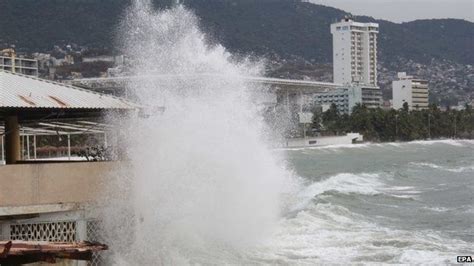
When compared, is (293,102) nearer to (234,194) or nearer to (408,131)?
(408,131)

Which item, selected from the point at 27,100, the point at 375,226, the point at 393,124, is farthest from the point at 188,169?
the point at 393,124

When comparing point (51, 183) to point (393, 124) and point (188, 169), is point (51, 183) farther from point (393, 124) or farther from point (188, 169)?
point (393, 124)

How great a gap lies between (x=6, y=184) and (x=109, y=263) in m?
2.42

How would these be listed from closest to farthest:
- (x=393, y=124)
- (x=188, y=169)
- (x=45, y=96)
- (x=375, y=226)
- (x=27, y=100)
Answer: (x=27, y=100), (x=45, y=96), (x=188, y=169), (x=375, y=226), (x=393, y=124)

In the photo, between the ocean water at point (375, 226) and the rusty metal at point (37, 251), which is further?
the ocean water at point (375, 226)

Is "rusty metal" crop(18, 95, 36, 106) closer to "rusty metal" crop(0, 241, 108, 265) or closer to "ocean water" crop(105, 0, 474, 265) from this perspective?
"ocean water" crop(105, 0, 474, 265)

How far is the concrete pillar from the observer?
13.2 metres

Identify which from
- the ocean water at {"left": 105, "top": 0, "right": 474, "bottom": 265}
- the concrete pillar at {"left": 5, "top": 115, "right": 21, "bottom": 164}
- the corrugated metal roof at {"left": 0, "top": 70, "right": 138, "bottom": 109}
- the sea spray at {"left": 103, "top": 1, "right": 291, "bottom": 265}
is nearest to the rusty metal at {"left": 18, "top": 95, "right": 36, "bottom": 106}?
the corrugated metal roof at {"left": 0, "top": 70, "right": 138, "bottom": 109}

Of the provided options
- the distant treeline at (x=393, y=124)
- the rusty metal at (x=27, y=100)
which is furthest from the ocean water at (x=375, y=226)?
the distant treeline at (x=393, y=124)

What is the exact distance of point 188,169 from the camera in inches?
712

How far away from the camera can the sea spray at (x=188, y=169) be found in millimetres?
14039

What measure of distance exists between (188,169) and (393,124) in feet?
447

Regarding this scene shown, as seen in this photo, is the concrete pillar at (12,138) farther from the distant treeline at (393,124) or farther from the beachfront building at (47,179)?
the distant treeline at (393,124)

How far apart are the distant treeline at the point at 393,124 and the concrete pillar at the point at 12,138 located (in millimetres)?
131528
